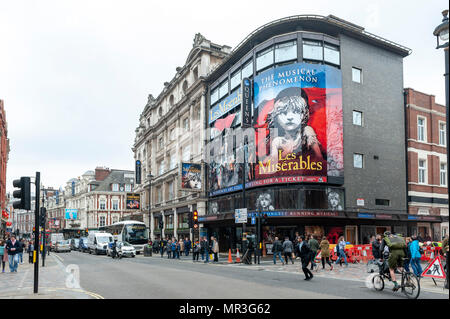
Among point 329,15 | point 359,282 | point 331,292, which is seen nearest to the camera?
point 331,292

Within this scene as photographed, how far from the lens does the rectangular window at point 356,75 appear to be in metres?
33.6

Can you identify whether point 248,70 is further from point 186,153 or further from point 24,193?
point 24,193

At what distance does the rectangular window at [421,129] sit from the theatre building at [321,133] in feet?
6.81

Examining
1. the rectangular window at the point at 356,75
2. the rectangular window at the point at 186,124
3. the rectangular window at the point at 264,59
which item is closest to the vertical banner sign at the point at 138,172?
the rectangular window at the point at 186,124

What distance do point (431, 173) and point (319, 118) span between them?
13.4 meters

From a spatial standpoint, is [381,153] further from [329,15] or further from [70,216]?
[70,216]

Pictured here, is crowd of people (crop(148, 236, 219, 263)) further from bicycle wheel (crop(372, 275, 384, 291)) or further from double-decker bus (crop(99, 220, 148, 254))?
bicycle wheel (crop(372, 275, 384, 291))

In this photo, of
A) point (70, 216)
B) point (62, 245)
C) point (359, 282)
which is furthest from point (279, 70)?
point (70, 216)

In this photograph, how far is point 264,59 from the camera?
33.6 meters

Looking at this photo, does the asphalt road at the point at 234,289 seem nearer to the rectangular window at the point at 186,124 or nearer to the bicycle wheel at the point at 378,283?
the bicycle wheel at the point at 378,283

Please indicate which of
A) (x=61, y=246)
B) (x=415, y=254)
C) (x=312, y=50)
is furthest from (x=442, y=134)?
(x=61, y=246)
